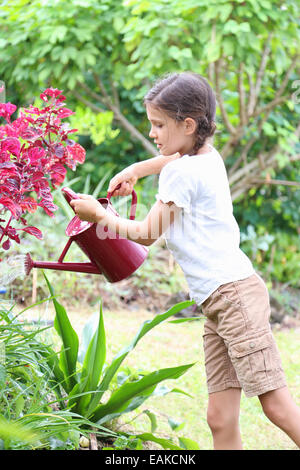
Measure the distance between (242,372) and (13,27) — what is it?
145 inches

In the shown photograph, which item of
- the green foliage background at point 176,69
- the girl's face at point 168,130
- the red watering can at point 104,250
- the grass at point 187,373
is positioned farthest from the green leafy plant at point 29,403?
the green foliage background at point 176,69

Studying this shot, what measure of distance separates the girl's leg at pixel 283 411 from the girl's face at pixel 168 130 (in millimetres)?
786

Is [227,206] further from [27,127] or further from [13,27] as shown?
[13,27]

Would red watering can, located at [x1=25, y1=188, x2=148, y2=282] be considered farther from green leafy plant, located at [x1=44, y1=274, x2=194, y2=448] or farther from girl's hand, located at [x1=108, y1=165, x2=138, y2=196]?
green leafy plant, located at [x1=44, y1=274, x2=194, y2=448]

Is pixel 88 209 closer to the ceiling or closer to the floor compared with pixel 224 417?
closer to the ceiling

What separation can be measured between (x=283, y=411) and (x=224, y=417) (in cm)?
24

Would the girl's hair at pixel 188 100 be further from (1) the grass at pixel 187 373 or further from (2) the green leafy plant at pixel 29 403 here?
(1) the grass at pixel 187 373

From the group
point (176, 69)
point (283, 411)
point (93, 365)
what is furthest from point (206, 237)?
point (176, 69)

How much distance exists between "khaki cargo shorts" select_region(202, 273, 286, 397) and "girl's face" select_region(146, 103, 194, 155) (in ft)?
1.48

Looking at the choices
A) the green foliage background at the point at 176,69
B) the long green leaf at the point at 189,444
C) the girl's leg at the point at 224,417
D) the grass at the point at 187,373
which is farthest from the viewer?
the green foliage background at the point at 176,69

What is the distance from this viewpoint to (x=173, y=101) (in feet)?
6.37

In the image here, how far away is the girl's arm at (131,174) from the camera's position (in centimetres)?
220

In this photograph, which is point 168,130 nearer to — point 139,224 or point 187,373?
point 139,224

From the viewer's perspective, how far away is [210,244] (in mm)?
1957
